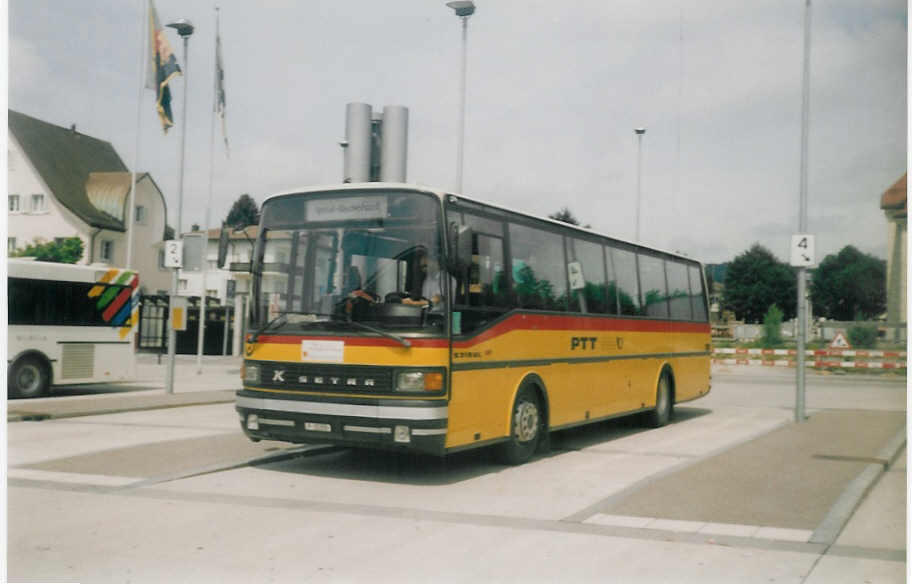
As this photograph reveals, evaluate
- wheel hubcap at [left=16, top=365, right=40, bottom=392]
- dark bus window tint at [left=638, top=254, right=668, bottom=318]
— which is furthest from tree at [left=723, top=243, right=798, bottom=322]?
wheel hubcap at [left=16, top=365, right=40, bottom=392]

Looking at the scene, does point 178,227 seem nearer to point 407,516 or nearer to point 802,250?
point 802,250

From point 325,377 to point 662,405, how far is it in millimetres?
8175

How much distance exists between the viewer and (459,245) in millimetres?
9336

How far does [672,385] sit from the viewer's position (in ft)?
54.2

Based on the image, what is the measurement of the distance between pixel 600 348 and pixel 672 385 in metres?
3.80

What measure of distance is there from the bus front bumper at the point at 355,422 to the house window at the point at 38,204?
41.2 ft

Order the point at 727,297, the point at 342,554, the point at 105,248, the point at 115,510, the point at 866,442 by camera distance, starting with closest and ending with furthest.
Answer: the point at 342,554 < the point at 115,510 < the point at 866,442 < the point at 105,248 < the point at 727,297

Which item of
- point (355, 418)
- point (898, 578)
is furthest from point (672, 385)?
point (898, 578)

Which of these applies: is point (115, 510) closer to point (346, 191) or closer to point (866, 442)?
point (346, 191)

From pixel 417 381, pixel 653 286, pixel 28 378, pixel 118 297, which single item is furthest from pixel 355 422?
pixel 118 297

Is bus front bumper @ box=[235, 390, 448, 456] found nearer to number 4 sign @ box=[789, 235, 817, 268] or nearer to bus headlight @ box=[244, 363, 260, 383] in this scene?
bus headlight @ box=[244, 363, 260, 383]

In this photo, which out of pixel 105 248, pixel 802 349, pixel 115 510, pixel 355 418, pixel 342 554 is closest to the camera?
pixel 342 554

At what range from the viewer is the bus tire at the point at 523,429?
10.7 m

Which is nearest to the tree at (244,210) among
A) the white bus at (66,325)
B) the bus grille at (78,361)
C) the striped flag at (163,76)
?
the white bus at (66,325)
